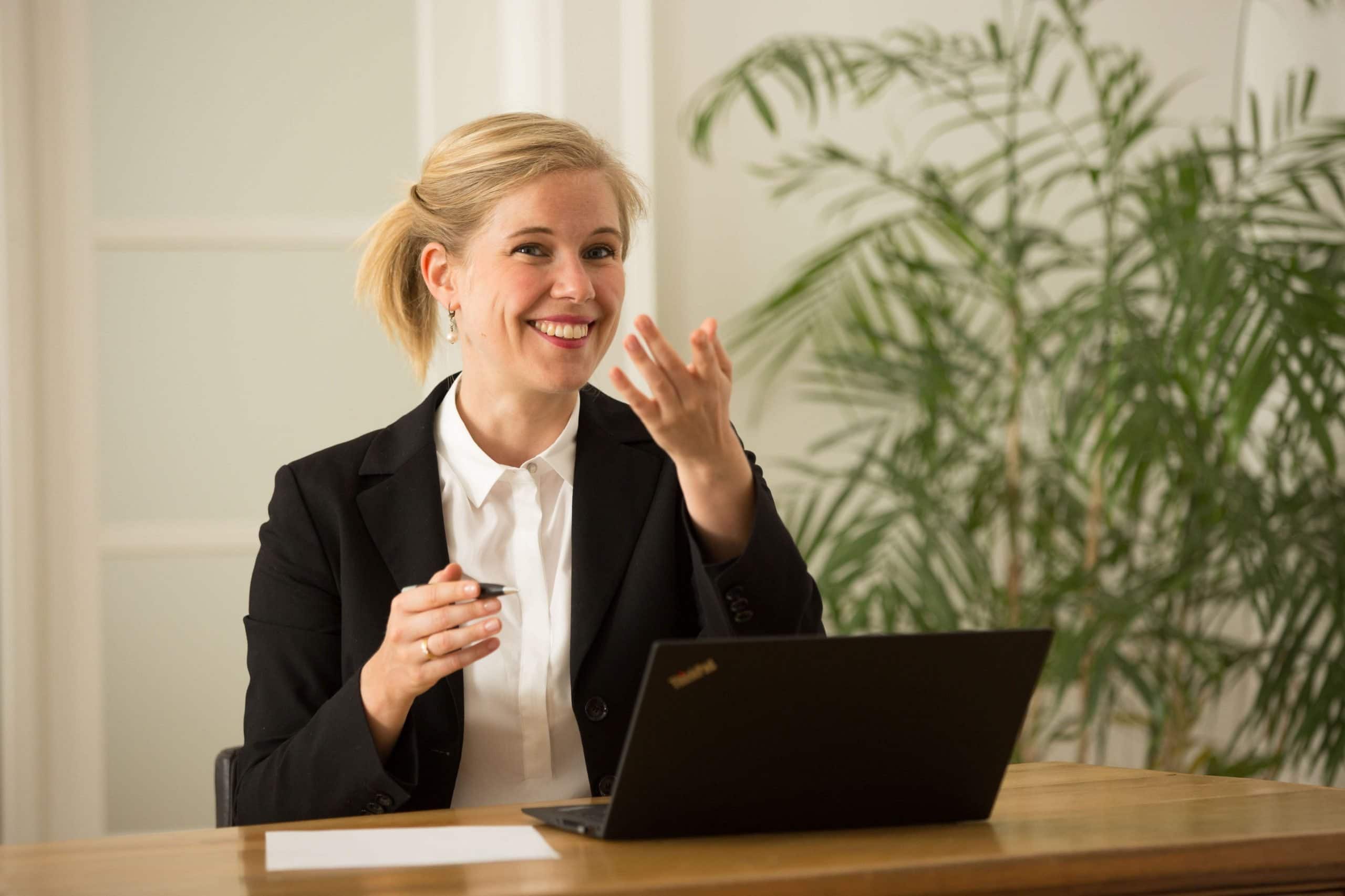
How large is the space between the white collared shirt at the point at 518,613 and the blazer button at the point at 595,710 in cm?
4

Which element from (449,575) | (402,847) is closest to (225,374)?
(449,575)

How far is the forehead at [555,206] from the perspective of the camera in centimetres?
172

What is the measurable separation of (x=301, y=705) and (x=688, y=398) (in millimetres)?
587

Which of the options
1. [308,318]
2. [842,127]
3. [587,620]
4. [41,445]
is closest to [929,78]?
[842,127]

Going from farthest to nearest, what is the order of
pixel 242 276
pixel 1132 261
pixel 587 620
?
pixel 1132 261 → pixel 242 276 → pixel 587 620

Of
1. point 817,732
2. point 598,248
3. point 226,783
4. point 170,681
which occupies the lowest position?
point 170,681

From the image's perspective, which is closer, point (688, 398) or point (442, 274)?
point (688, 398)

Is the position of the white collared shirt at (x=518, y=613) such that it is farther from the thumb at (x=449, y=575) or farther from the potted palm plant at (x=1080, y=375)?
the potted palm plant at (x=1080, y=375)

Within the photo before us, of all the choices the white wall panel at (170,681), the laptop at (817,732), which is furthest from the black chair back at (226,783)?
the white wall panel at (170,681)

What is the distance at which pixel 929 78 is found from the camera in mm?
2945

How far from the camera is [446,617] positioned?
118 centimetres

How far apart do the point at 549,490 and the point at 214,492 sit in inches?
62.0

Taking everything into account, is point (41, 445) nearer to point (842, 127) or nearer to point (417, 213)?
point (417, 213)

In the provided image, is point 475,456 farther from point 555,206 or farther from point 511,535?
point 555,206
